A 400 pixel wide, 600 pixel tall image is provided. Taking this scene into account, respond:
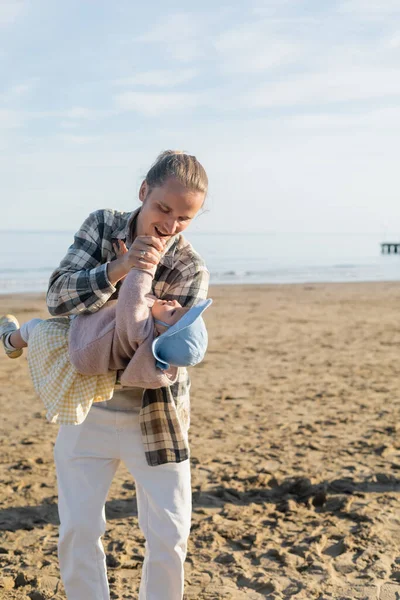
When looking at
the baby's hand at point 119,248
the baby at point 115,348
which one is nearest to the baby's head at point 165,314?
the baby at point 115,348

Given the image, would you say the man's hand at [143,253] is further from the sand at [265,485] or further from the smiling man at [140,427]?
the sand at [265,485]

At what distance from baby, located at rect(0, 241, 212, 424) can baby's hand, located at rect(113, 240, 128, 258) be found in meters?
0.20

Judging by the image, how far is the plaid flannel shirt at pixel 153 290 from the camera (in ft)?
8.40

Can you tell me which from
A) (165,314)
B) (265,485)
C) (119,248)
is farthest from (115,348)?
(265,485)

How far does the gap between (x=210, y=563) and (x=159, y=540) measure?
1.32 meters

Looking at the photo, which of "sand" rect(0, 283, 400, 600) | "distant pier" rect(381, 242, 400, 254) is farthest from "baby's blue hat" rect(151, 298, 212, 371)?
"distant pier" rect(381, 242, 400, 254)

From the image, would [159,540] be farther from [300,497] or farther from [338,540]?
[300,497]

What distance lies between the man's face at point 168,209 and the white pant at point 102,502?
27.8 inches

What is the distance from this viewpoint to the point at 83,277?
2.55 meters

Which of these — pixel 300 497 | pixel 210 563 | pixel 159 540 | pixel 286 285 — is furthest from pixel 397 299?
pixel 159 540

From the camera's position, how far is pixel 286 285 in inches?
880

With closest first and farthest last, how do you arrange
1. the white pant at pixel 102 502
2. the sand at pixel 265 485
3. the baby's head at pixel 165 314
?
1. the baby's head at pixel 165 314
2. the white pant at pixel 102 502
3. the sand at pixel 265 485

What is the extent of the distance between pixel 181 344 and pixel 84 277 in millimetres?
452

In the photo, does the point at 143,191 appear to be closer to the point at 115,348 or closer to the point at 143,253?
the point at 143,253
